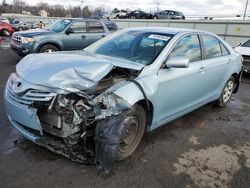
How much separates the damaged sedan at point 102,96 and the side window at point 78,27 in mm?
6040

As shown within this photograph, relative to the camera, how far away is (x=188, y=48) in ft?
13.2

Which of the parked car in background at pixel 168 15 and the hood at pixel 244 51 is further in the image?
the parked car in background at pixel 168 15

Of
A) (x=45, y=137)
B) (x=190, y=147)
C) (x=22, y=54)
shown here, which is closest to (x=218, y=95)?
(x=190, y=147)

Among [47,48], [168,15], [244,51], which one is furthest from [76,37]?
[168,15]

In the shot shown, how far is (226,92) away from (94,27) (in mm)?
6317

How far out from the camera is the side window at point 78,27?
9516 mm

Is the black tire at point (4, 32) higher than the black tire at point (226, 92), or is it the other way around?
the black tire at point (226, 92)

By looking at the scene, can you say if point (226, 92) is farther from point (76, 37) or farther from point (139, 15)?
point (139, 15)

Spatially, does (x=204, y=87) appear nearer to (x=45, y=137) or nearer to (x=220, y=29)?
(x=45, y=137)

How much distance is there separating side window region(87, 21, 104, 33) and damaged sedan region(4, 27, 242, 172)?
6.33 metres

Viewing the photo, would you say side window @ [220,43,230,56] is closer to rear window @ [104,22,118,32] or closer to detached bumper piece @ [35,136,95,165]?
detached bumper piece @ [35,136,95,165]

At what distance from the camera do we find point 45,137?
2881mm

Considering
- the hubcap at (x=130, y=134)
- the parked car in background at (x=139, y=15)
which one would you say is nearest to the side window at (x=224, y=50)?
the hubcap at (x=130, y=134)

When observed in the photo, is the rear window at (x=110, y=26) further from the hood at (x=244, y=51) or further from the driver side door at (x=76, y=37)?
the hood at (x=244, y=51)
